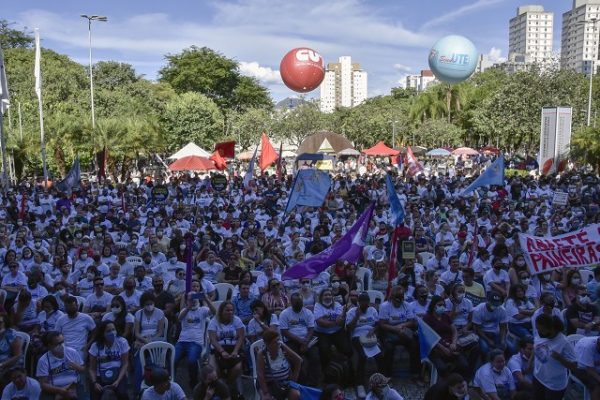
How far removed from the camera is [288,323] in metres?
6.96

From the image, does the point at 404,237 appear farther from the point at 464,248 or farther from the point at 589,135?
the point at 589,135

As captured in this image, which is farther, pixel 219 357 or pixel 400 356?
pixel 400 356

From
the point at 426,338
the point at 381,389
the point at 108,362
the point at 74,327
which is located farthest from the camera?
the point at 74,327

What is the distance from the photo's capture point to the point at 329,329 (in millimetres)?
7090

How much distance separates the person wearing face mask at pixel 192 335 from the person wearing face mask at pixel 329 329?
1.38m

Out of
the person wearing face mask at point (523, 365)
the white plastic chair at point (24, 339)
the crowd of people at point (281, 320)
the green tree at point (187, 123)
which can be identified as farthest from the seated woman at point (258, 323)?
the green tree at point (187, 123)

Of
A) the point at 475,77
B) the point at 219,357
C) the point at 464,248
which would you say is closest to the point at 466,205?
the point at 464,248

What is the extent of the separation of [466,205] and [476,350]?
28.3ft

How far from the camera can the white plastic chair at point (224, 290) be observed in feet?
28.2

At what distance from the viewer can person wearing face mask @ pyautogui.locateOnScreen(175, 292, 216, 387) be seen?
7.00m

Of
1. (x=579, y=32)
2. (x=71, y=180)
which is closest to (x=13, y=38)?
(x=71, y=180)

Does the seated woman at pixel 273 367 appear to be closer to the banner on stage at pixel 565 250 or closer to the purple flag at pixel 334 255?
the purple flag at pixel 334 255

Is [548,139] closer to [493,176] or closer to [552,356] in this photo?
[493,176]

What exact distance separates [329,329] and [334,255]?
4.17 ft
